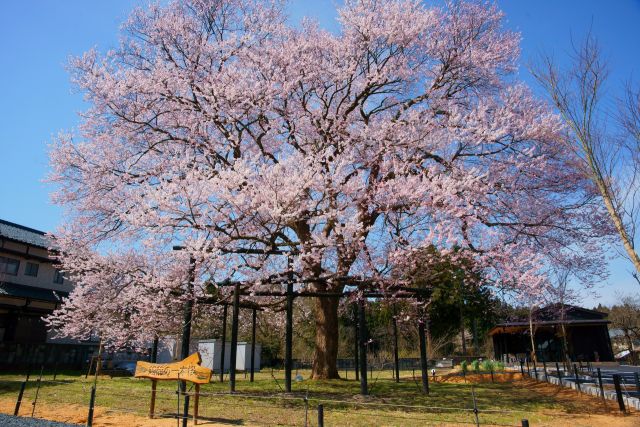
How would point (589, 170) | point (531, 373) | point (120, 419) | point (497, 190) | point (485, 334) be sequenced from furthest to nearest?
point (485, 334)
point (531, 373)
point (497, 190)
point (589, 170)
point (120, 419)

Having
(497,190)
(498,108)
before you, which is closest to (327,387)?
(497,190)

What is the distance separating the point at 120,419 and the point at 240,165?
19.7ft

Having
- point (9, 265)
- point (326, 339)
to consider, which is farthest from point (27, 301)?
point (326, 339)

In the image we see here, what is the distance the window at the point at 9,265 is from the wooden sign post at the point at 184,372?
19661 mm

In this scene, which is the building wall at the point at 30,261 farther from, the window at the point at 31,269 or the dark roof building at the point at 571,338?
the dark roof building at the point at 571,338

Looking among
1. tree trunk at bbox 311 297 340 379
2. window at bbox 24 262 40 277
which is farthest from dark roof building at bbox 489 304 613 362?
window at bbox 24 262 40 277

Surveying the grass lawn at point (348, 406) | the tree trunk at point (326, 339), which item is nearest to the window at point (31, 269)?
the grass lawn at point (348, 406)

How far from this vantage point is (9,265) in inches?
934

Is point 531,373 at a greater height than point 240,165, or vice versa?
point 240,165

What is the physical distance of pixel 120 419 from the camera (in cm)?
840

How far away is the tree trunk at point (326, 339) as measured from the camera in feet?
49.7

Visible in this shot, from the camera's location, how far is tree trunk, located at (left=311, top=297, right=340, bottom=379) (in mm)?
15156

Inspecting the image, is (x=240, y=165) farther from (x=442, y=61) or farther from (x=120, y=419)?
(x=442, y=61)

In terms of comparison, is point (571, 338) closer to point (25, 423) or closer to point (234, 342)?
Answer: point (234, 342)
